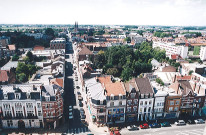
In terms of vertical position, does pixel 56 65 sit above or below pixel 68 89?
above

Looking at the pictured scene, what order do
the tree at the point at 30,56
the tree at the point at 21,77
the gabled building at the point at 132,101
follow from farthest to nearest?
the tree at the point at 30,56 → the tree at the point at 21,77 → the gabled building at the point at 132,101

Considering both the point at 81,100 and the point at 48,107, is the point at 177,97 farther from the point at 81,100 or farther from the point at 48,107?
the point at 48,107

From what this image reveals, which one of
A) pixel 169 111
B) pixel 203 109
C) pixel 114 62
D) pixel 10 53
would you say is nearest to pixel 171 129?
pixel 169 111

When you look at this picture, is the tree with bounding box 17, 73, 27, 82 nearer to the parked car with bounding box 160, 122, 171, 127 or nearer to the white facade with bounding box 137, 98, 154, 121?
the white facade with bounding box 137, 98, 154, 121

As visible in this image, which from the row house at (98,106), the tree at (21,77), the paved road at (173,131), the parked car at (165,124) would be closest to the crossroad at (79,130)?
the row house at (98,106)

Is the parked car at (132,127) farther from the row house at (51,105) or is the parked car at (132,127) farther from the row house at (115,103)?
the row house at (51,105)

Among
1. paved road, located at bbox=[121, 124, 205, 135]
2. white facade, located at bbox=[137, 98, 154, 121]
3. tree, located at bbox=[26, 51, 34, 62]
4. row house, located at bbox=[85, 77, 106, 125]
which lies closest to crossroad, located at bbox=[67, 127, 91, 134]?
row house, located at bbox=[85, 77, 106, 125]

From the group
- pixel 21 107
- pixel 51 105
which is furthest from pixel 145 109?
pixel 21 107

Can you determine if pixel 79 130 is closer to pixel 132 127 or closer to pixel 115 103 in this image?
pixel 115 103
